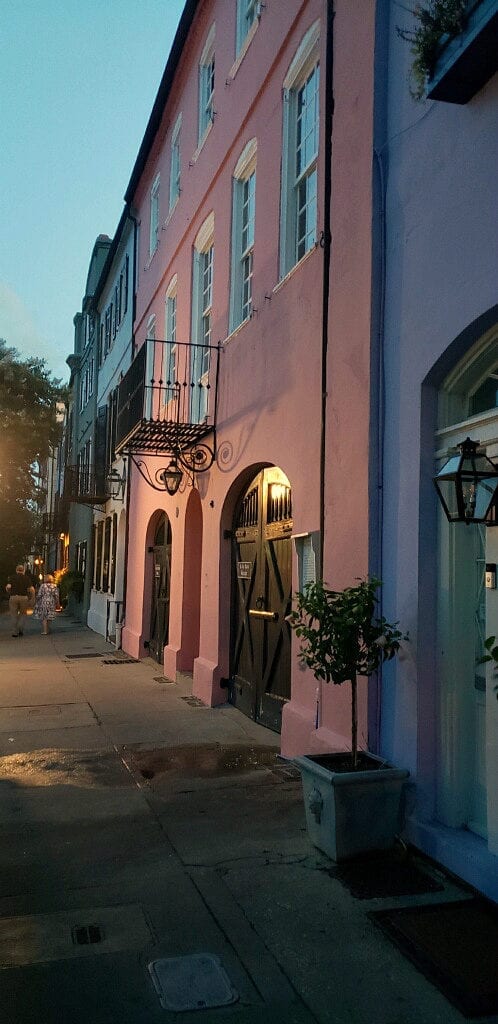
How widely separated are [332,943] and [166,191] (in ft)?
43.2

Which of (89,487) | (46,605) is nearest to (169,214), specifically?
(89,487)

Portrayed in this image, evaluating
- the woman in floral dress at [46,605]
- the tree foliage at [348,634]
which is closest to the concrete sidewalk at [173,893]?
the tree foliage at [348,634]

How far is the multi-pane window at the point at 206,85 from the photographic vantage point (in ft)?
37.3

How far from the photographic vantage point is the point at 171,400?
41.5ft

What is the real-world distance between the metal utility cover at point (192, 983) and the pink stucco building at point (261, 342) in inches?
103

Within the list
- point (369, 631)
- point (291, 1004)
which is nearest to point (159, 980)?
point (291, 1004)

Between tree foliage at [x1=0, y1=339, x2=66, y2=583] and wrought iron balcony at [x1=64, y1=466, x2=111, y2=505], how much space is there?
Answer: 1060 centimetres

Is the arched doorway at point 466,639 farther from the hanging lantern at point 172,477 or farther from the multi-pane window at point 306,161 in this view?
the hanging lantern at point 172,477

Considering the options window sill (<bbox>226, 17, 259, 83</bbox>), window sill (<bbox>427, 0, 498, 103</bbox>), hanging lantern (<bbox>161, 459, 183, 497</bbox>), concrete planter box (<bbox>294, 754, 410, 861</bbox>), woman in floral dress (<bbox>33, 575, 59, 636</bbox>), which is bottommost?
concrete planter box (<bbox>294, 754, 410, 861</bbox>)

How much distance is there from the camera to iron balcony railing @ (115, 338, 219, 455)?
10164mm

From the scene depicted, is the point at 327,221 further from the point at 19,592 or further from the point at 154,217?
the point at 19,592

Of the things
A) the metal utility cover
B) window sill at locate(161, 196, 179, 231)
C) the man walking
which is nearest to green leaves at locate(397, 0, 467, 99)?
the metal utility cover

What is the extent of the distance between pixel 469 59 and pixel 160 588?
35.2 feet

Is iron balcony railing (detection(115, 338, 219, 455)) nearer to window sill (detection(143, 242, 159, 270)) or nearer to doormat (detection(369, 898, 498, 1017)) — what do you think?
window sill (detection(143, 242, 159, 270))
